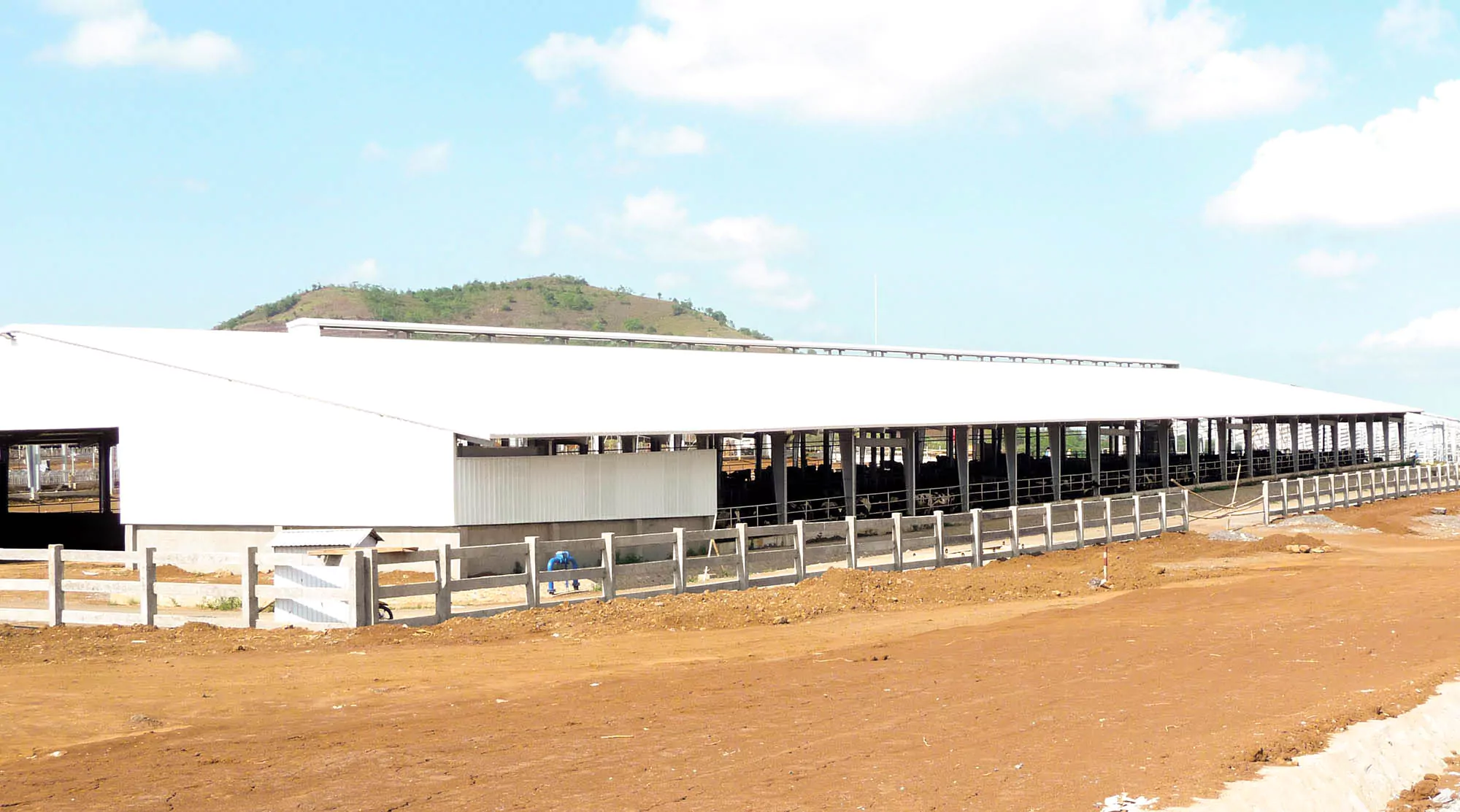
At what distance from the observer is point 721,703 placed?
440 inches

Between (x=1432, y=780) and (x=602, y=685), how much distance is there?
7.04 meters

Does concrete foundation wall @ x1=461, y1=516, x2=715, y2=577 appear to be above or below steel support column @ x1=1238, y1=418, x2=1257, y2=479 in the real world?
below

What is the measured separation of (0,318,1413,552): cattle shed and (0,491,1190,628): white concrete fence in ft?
4.62

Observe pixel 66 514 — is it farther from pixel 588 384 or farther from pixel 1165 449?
pixel 1165 449

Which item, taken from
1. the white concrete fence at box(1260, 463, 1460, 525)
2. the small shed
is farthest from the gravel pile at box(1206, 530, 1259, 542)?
the small shed

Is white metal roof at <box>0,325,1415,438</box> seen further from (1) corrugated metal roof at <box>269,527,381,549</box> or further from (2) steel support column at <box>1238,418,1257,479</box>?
(1) corrugated metal roof at <box>269,527,381,549</box>

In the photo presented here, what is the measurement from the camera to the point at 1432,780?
10.2 m

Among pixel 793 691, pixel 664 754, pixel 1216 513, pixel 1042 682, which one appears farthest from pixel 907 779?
pixel 1216 513

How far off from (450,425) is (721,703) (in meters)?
12.7

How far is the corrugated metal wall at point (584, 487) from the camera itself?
2262 cm

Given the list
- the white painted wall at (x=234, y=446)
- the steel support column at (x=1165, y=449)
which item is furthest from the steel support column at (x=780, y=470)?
the steel support column at (x=1165, y=449)

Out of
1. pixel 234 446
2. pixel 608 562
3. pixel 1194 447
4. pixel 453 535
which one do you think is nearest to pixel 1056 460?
pixel 1194 447

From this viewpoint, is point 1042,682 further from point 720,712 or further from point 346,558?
point 346,558

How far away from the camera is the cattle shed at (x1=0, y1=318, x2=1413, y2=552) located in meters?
23.1
